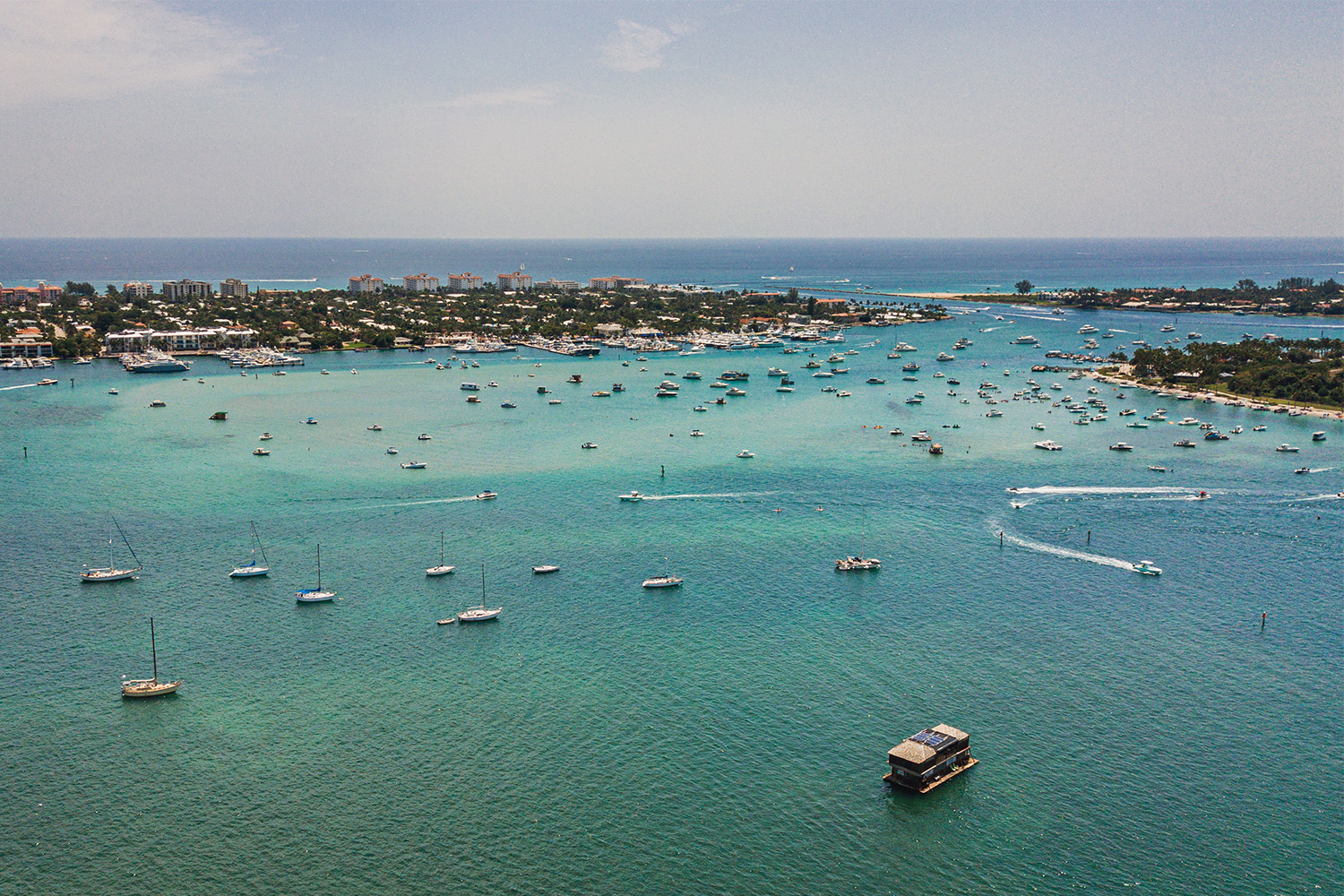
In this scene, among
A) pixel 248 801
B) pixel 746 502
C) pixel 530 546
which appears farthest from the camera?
pixel 746 502

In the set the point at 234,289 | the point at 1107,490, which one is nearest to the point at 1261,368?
the point at 1107,490

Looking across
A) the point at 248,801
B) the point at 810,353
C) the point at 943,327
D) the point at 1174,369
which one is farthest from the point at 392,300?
the point at 248,801

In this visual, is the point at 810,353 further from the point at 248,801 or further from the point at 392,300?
the point at 248,801

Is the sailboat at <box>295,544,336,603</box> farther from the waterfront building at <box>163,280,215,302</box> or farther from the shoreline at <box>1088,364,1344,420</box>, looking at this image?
the waterfront building at <box>163,280,215,302</box>

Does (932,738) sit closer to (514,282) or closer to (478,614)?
(478,614)

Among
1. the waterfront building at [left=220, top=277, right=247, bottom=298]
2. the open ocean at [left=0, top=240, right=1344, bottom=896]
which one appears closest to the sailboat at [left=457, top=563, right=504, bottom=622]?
the open ocean at [left=0, top=240, right=1344, bottom=896]

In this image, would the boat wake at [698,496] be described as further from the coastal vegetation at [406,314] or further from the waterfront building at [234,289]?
the waterfront building at [234,289]

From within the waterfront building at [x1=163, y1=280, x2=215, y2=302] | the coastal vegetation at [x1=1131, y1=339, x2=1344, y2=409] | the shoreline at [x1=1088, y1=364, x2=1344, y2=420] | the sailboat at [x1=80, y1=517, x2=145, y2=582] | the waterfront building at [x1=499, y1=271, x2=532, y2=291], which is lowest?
the sailboat at [x1=80, y1=517, x2=145, y2=582]
